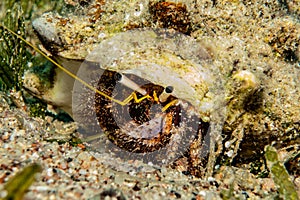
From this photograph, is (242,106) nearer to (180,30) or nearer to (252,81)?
(252,81)

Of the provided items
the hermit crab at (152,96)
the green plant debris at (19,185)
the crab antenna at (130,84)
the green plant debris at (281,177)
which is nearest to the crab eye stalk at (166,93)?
the hermit crab at (152,96)

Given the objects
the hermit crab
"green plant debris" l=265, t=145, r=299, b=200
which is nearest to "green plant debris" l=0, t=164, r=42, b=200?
the hermit crab

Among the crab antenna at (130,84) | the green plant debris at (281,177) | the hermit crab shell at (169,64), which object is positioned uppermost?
the hermit crab shell at (169,64)

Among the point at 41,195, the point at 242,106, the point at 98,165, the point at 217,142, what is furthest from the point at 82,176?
the point at 242,106

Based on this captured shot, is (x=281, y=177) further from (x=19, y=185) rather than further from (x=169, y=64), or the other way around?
(x=19, y=185)

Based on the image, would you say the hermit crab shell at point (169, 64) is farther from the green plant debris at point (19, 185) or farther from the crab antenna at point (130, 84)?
the green plant debris at point (19, 185)

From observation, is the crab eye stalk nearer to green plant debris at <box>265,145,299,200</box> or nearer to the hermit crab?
the hermit crab
